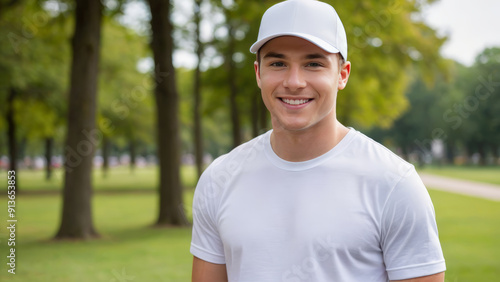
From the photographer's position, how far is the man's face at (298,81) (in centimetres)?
226

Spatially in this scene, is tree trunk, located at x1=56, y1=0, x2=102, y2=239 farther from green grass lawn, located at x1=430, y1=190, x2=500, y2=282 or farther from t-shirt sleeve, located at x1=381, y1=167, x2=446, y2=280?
t-shirt sleeve, located at x1=381, y1=167, x2=446, y2=280

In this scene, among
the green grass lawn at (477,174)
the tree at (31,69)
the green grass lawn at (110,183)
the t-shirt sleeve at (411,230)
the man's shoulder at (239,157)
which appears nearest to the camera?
the t-shirt sleeve at (411,230)

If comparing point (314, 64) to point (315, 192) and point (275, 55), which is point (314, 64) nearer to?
point (275, 55)

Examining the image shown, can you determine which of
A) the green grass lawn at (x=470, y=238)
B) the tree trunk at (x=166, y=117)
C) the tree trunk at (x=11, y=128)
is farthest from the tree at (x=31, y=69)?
the green grass lawn at (x=470, y=238)

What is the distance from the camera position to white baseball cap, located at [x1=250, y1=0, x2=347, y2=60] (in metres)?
2.19

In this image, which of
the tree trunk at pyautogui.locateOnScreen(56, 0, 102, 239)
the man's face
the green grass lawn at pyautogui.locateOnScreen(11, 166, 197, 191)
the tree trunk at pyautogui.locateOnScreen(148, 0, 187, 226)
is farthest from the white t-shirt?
the green grass lawn at pyautogui.locateOnScreen(11, 166, 197, 191)

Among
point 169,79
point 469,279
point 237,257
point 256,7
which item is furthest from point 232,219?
point 169,79

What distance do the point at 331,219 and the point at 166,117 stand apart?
12940 mm

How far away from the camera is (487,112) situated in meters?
37.0

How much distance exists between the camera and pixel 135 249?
1146 centimetres

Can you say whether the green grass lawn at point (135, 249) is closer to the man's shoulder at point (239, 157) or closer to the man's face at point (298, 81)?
the man's shoulder at point (239, 157)

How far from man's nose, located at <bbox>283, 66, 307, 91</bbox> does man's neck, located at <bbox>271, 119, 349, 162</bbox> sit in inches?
7.3

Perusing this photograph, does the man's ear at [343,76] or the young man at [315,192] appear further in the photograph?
the man's ear at [343,76]

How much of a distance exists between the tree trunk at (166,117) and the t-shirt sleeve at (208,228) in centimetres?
1235
